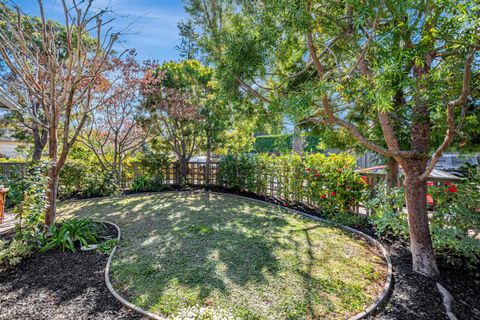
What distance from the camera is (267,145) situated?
18.5m

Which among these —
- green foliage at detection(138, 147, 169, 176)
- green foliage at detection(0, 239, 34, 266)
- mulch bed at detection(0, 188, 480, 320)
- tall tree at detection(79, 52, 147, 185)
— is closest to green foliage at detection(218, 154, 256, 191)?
green foliage at detection(138, 147, 169, 176)

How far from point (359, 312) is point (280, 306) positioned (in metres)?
0.75

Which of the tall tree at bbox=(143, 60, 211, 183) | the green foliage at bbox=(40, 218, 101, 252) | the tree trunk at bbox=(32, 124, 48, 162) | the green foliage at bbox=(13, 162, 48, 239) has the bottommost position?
the green foliage at bbox=(40, 218, 101, 252)

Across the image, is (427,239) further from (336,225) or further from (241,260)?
(241,260)

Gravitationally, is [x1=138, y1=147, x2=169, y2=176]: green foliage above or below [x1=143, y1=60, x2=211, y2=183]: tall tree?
below

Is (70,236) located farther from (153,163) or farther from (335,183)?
(153,163)

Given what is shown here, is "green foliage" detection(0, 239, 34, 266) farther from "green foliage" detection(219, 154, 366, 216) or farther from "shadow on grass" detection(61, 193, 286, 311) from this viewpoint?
"green foliage" detection(219, 154, 366, 216)

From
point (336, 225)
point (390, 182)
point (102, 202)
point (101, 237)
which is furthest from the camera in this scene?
point (102, 202)

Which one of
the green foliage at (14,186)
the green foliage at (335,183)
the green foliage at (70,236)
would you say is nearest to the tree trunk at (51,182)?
the green foliage at (70,236)

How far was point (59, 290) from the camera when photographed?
2.63 metres

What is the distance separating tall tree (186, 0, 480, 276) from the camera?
205 centimetres

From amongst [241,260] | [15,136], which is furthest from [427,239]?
[15,136]

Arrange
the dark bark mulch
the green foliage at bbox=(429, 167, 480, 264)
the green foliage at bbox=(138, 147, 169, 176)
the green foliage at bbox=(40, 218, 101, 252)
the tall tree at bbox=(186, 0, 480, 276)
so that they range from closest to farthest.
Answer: the tall tree at bbox=(186, 0, 480, 276) → the dark bark mulch → the green foliage at bbox=(429, 167, 480, 264) → the green foliage at bbox=(40, 218, 101, 252) → the green foliage at bbox=(138, 147, 169, 176)

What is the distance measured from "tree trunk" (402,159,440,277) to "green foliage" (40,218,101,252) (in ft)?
14.7
